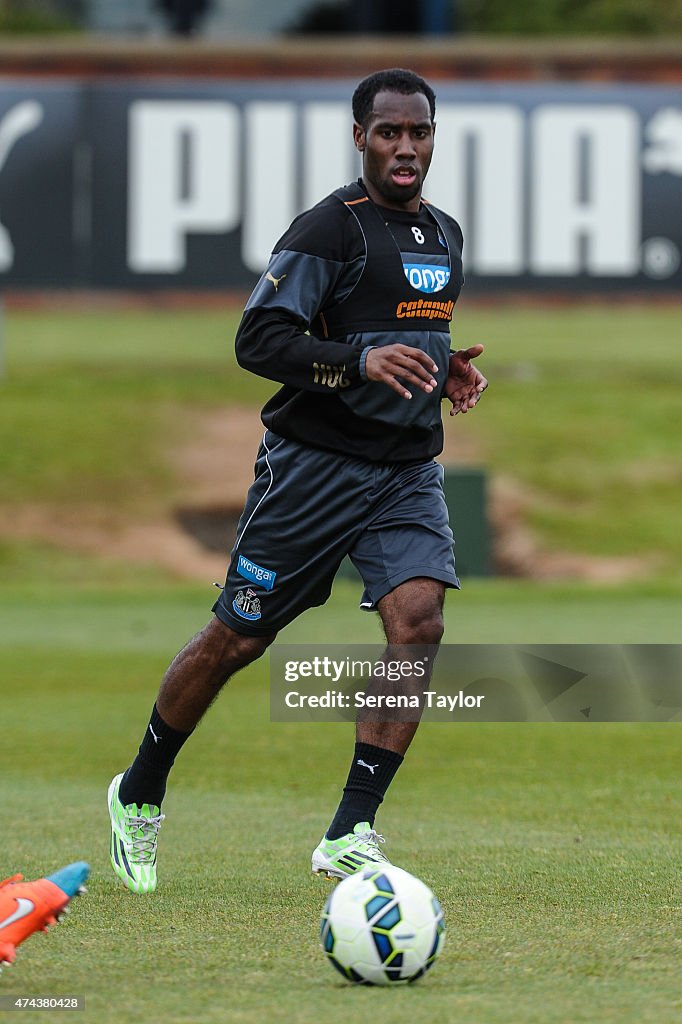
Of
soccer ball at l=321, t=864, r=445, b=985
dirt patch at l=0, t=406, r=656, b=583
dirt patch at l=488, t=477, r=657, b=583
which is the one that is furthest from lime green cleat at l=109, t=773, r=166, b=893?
dirt patch at l=488, t=477, r=657, b=583

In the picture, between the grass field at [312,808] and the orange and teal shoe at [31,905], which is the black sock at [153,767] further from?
the orange and teal shoe at [31,905]

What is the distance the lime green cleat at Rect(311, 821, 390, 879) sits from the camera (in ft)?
17.8

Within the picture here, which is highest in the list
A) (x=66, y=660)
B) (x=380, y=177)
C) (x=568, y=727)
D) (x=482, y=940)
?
(x=380, y=177)

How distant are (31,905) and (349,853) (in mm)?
1364

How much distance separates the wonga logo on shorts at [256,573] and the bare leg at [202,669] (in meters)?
0.18

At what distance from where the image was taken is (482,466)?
2198cm

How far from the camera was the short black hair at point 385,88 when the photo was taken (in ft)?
19.4

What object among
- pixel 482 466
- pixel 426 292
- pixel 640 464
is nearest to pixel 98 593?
pixel 482 466

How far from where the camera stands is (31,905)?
14.2ft

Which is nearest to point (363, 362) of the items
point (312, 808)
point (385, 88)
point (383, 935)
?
point (385, 88)

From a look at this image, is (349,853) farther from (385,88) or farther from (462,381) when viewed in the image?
(385,88)

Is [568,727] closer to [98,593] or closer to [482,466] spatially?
[98,593]

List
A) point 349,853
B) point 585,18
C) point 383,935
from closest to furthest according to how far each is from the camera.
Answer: point 383,935, point 349,853, point 585,18

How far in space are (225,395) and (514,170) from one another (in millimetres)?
4741
